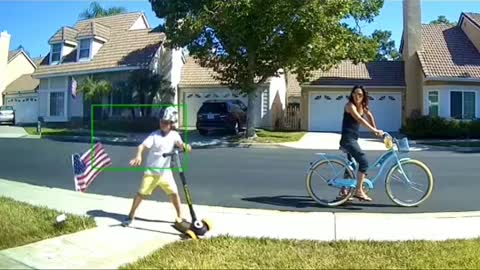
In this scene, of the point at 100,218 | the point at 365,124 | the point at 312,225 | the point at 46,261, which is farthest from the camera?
the point at 365,124

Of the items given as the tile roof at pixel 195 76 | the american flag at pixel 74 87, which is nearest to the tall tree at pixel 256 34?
the tile roof at pixel 195 76

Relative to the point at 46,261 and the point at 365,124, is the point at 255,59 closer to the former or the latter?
the point at 365,124

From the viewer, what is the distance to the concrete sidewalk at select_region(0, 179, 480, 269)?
19.5 feet

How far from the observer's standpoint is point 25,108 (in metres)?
→ 44.4

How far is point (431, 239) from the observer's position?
258 inches

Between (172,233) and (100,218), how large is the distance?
1424 mm

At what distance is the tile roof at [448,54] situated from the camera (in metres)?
27.7

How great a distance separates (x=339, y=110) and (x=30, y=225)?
2482cm

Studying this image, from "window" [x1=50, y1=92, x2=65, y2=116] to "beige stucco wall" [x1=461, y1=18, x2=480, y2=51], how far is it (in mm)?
26659

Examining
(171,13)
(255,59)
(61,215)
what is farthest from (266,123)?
(61,215)

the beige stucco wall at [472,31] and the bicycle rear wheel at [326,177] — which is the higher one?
the beige stucco wall at [472,31]

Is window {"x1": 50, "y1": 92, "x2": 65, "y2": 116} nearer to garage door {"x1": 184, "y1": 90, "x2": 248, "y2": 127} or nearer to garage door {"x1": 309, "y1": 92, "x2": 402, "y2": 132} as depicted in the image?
garage door {"x1": 184, "y1": 90, "x2": 248, "y2": 127}

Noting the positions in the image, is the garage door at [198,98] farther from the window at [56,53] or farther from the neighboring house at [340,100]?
the window at [56,53]

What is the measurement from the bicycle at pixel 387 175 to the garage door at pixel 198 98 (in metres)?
23.7
